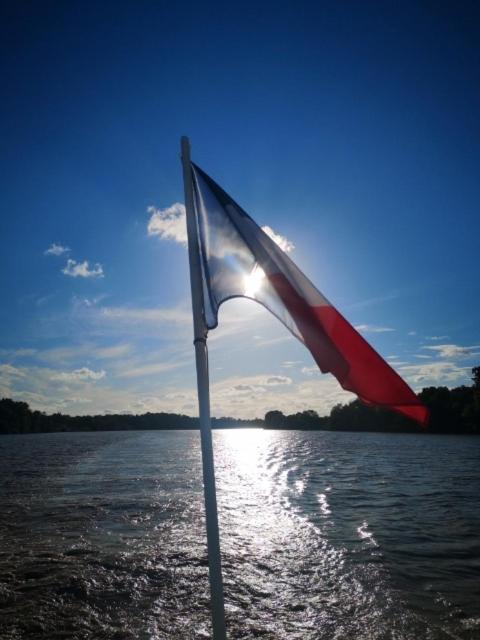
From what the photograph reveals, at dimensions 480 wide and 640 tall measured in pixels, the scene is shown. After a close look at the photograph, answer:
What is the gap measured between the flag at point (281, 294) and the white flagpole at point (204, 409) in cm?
A: 31

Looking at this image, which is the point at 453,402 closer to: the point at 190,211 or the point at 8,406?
the point at 190,211

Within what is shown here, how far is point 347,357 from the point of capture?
14.9 ft

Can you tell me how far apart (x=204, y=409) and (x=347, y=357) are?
1.72 metres

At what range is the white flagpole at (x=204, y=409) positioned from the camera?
3.81 metres

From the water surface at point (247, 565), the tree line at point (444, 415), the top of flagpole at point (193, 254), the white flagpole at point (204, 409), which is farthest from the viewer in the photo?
the tree line at point (444, 415)

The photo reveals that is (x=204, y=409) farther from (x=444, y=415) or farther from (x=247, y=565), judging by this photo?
(x=444, y=415)

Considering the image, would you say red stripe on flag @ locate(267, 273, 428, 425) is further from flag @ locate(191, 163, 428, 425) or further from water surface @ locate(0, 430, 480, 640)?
water surface @ locate(0, 430, 480, 640)

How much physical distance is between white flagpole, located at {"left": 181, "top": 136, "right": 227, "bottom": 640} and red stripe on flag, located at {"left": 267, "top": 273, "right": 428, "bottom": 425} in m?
0.94

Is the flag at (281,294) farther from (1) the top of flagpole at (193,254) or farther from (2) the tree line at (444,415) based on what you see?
(2) the tree line at (444,415)

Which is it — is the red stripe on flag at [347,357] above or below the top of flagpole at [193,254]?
below

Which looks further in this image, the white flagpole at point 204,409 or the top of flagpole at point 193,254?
the top of flagpole at point 193,254

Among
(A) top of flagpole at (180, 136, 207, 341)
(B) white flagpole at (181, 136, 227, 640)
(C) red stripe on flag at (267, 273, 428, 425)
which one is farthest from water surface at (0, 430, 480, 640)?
(A) top of flagpole at (180, 136, 207, 341)

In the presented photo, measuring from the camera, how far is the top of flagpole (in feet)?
15.0

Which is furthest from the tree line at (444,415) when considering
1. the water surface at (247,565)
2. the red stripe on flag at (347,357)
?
the red stripe on flag at (347,357)
